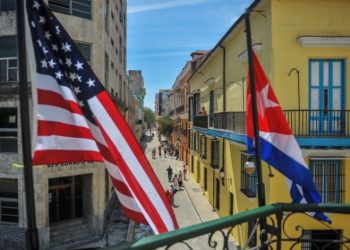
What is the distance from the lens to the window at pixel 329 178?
12438 millimetres

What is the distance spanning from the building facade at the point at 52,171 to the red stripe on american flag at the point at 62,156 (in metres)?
12.8

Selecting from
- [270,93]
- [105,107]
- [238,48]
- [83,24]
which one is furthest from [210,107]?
[105,107]

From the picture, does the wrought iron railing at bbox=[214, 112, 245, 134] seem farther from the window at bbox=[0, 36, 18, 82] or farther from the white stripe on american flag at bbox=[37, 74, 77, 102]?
the white stripe on american flag at bbox=[37, 74, 77, 102]

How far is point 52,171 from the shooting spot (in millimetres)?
16469

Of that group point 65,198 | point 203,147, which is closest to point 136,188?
point 65,198

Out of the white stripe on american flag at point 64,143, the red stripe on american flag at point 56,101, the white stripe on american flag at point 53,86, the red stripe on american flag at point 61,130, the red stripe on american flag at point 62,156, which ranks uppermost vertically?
the white stripe on american flag at point 53,86

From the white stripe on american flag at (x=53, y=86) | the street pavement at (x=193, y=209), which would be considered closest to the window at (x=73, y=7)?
the street pavement at (x=193, y=209)

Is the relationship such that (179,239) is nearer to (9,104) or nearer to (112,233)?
(9,104)

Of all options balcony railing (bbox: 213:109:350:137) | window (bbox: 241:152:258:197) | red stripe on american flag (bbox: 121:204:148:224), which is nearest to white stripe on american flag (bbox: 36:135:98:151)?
red stripe on american flag (bbox: 121:204:148:224)

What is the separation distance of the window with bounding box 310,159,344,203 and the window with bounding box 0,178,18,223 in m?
12.7

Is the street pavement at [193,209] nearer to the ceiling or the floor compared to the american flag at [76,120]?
nearer to the floor

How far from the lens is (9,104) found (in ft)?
54.2

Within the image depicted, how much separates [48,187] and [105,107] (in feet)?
47.9

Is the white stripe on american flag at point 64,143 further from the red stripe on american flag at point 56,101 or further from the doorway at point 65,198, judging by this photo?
the doorway at point 65,198
